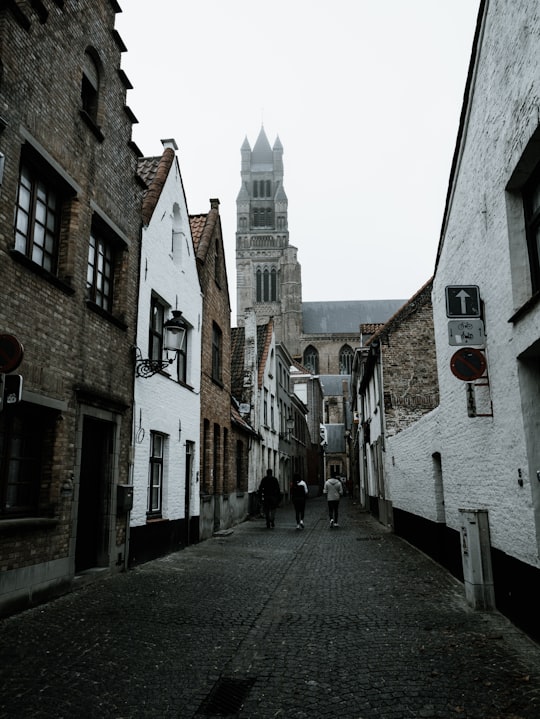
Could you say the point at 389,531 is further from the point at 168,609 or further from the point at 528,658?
the point at 528,658

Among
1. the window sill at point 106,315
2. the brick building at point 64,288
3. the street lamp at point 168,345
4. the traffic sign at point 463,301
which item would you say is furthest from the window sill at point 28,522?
the traffic sign at point 463,301

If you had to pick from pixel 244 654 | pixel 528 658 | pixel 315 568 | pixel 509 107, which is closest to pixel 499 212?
pixel 509 107

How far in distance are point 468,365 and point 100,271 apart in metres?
6.16

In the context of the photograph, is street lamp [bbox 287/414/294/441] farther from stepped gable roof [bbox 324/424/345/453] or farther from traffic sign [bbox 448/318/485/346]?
stepped gable roof [bbox 324/424/345/453]

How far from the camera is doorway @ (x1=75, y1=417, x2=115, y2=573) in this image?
9.30m

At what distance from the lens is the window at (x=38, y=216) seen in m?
7.80

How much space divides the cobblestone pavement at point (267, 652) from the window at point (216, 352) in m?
8.48

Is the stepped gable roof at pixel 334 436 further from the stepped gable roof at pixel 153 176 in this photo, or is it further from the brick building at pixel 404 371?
the stepped gable roof at pixel 153 176

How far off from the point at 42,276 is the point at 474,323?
549 cm

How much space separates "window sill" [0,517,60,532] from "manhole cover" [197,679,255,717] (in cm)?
335

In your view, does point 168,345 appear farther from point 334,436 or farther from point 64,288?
point 334,436

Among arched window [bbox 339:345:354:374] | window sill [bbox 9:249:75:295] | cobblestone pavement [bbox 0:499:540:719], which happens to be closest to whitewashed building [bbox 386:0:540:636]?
cobblestone pavement [bbox 0:499:540:719]

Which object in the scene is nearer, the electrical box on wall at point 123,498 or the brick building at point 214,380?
the electrical box on wall at point 123,498

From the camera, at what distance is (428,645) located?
5.67m
